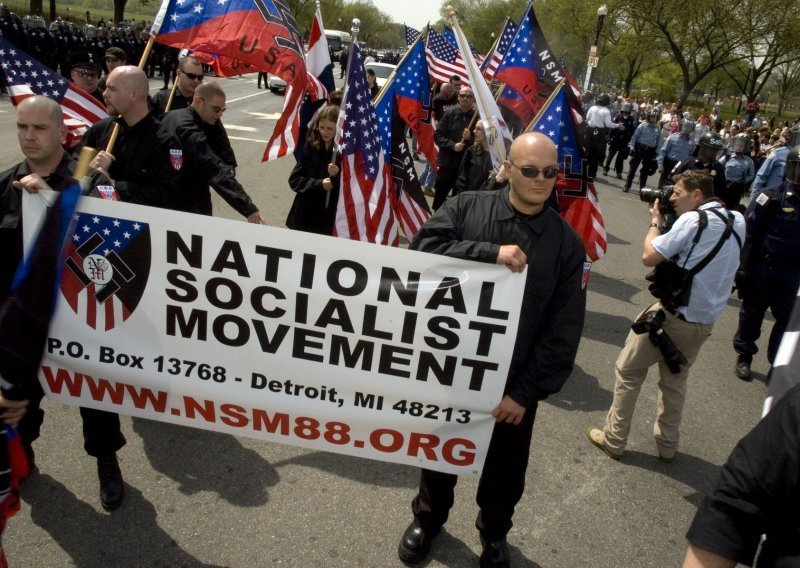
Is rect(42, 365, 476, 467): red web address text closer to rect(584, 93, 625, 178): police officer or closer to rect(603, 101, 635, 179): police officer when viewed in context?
rect(584, 93, 625, 178): police officer

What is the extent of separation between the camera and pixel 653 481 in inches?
163

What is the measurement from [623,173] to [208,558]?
1936cm

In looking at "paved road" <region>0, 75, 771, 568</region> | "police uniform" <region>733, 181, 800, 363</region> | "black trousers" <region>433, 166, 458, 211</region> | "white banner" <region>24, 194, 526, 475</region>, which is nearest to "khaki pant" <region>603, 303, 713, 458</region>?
"paved road" <region>0, 75, 771, 568</region>

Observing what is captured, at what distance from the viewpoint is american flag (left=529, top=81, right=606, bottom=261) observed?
16.1ft

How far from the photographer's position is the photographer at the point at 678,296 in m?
→ 3.89

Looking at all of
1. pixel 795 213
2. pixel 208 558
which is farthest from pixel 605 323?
pixel 208 558

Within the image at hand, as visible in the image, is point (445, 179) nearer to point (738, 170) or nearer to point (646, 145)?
point (738, 170)

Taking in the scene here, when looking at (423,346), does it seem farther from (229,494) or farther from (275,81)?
(275,81)

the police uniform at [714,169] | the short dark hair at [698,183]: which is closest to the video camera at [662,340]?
the short dark hair at [698,183]

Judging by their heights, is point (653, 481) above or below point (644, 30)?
below

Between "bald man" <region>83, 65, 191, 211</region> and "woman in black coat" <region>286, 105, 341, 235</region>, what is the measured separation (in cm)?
141

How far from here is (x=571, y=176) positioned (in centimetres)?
563

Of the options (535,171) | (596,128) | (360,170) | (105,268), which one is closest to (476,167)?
(360,170)

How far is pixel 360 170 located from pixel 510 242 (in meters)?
2.47
